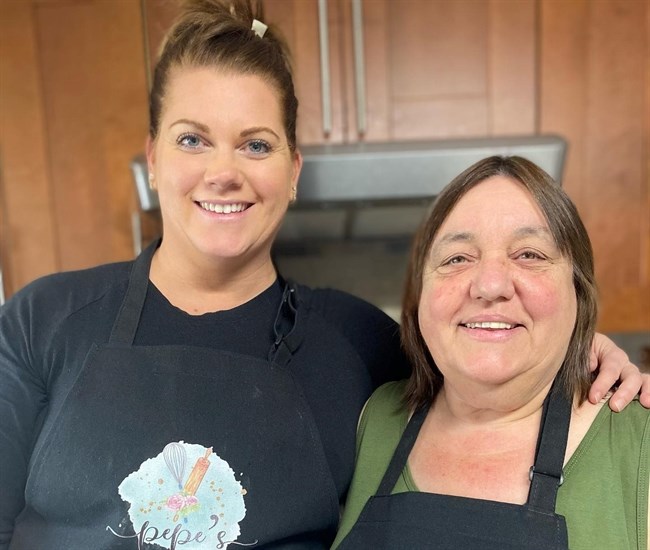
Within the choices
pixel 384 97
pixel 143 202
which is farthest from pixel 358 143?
pixel 143 202

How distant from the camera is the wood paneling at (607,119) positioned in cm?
160

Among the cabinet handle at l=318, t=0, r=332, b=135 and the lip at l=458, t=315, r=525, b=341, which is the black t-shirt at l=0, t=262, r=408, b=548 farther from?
the cabinet handle at l=318, t=0, r=332, b=135

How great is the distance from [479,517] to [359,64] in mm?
982

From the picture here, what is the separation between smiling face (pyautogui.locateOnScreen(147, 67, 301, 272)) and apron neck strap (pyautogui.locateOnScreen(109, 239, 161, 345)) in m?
0.09

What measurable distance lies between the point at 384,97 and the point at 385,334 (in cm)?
61

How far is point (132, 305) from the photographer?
1162 mm

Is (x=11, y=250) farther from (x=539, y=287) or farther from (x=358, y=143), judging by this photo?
(x=539, y=287)

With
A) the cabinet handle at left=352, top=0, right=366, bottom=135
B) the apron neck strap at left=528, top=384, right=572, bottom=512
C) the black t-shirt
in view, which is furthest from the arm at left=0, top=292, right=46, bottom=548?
the cabinet handle at left=352, top=0, right=366, bottom=135

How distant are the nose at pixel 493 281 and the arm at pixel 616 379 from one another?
183 millimetres

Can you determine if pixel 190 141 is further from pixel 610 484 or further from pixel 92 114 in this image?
pixel 610 484

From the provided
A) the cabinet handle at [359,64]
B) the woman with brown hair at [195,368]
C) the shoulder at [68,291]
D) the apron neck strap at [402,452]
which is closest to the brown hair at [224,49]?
the woman with brown hair at [195,368]

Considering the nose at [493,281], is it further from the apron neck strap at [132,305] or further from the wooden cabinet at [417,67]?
the wooden cabinet at [417,67]

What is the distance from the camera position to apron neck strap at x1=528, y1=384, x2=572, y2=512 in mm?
953

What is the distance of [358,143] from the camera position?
5.08 ft
